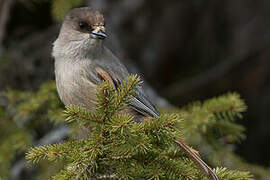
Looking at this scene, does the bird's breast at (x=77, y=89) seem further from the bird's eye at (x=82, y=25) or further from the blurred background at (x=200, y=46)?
the blurred background at (x=200, y=46)

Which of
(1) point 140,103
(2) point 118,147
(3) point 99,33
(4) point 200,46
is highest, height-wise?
(4) point 200,46

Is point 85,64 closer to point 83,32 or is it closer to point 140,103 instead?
point 83,32

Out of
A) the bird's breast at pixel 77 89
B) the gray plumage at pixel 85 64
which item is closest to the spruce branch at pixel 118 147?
the gray plumage at pixel 85 64

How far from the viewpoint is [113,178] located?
9.02ft

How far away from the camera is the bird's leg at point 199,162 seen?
274 centimetres


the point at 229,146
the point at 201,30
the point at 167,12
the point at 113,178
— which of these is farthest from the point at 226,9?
the point at 113,178

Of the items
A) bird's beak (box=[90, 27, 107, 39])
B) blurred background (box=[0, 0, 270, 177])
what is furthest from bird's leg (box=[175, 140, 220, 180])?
blurred background (box=[0, 0, 270, 177])

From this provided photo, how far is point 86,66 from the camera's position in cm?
365

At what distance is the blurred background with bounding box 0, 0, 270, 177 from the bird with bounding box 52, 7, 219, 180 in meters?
1.82

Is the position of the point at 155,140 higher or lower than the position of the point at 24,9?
lower

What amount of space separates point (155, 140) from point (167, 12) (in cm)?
395

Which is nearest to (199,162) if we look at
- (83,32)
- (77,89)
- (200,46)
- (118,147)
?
(118,147)

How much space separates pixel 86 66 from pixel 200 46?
309 cm

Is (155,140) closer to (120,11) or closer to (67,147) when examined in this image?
(67,147)
